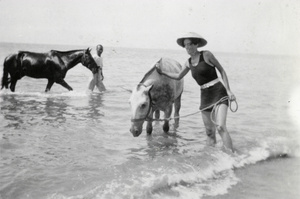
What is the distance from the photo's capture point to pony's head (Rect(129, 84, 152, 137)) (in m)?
5.23

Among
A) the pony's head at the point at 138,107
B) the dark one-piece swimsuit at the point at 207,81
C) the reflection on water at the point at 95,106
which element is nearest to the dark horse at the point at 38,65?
the reflection on water at the point at 95,106

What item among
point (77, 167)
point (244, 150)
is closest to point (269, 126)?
point (244, 150)

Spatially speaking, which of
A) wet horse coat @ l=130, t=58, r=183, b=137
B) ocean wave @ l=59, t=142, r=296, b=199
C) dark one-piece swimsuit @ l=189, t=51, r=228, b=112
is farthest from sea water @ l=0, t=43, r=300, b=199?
dark one-piece swimsuit @ l=189, t=51, r=228, b=112

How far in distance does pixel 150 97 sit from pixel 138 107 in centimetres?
39

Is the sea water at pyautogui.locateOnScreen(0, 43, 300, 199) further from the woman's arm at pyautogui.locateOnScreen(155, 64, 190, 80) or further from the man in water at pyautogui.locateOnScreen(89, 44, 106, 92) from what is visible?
the man in water at pyautogui.locateOnScreen(89, 44, 106, 92)

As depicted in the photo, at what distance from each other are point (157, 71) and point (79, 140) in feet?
7.57

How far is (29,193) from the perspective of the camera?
162 inches

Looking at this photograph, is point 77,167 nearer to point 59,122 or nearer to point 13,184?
point 13,184

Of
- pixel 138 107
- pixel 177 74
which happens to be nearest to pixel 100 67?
pixel 177 74

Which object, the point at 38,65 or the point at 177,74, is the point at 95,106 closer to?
the point at 38,65

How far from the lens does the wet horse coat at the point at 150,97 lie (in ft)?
17.2

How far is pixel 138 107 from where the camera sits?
5230 millimetres

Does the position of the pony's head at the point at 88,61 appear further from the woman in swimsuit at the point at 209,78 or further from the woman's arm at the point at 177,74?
the woman in swimsuit at the point at 209,78

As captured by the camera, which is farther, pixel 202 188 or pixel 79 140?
pixel 79 140
